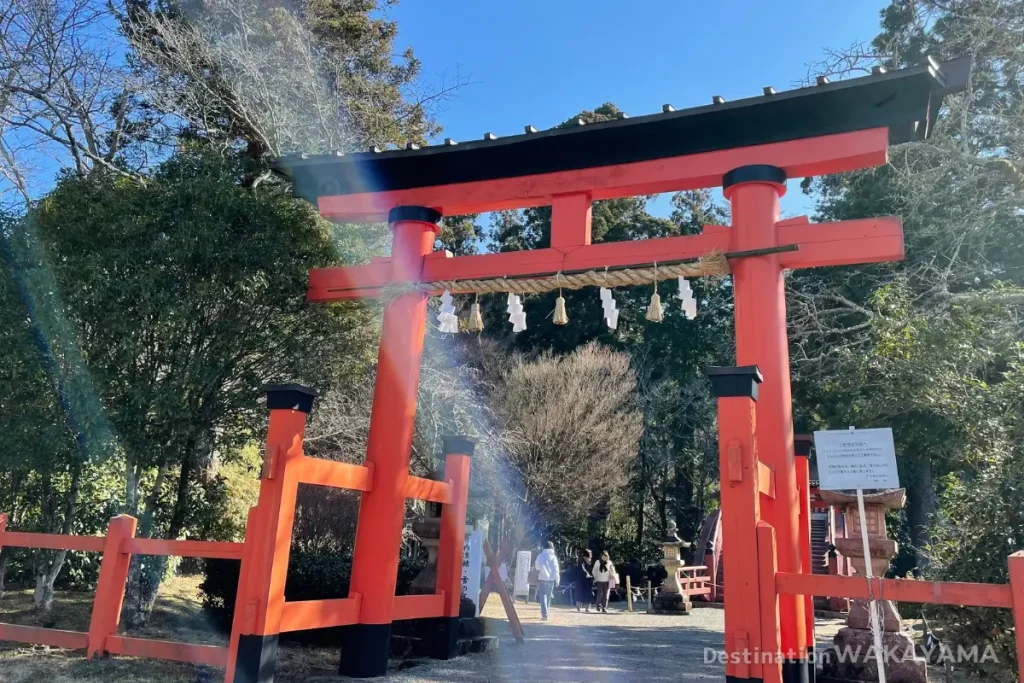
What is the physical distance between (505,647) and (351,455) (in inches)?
203

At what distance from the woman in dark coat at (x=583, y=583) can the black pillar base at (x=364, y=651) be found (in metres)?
11.0

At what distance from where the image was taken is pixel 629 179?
249 inches

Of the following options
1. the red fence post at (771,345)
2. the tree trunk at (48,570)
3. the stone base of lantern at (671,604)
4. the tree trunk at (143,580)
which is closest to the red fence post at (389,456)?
the tree trunk at (143,580)

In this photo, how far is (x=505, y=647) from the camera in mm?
8258

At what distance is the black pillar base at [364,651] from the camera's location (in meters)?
5.90

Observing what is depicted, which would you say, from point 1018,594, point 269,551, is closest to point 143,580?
point 269,551

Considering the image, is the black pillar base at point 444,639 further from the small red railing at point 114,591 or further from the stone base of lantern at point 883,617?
the stone base of lantern at point 883,617

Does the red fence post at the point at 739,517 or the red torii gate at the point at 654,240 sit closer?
the red fence post at the point at 739,517

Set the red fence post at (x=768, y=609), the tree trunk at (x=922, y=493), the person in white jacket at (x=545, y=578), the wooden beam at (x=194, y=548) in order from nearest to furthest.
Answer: the red fence post at (x=768, y=609) < the wooden beam at (x=194, y=548) < the person in white jacket at (x=545, y=578) < the tree trunk at (x=922, y=493)

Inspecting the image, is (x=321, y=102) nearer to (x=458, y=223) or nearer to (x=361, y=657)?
(x=458, y=223)

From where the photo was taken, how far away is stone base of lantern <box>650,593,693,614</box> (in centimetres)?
1421

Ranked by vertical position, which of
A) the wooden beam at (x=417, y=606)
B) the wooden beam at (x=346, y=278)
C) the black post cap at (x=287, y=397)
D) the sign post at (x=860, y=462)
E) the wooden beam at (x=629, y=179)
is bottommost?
the wooden beam at (x=417, y=606)

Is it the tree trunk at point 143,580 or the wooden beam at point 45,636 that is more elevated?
the tree trunk at point 143,580

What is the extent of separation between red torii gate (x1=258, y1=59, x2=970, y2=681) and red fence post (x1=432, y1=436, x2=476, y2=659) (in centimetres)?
117
